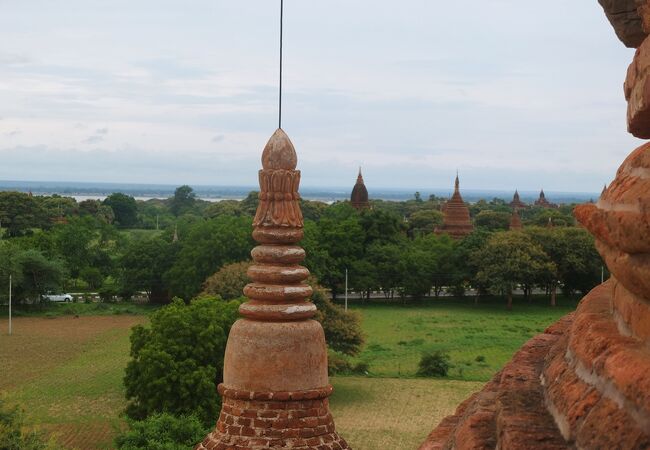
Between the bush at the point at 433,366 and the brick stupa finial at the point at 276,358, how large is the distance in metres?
28.4

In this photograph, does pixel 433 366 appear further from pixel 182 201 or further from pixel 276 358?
pixel 182 201

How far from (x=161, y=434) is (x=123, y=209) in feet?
325

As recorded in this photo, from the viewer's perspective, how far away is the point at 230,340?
25.3ft

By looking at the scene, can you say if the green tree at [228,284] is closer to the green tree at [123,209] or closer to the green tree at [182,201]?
the green tree at [123,209]

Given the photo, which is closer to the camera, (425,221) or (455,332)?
(455,332)

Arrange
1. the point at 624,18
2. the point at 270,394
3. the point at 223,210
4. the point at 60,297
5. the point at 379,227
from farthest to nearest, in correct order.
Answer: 1. the point at 223,210
2. the point at 379,227
3. the point at 60,297
4. the point at 270,394
5. the point at 624,18

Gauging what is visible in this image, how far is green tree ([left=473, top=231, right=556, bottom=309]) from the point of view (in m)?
53.4

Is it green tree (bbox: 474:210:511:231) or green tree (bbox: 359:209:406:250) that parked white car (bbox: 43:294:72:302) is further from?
green tree (bbox: 474:210:511:231)

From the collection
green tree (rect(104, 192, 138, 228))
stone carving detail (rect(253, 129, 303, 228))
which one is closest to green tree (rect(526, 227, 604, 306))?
stone carving detail (rect(253, 129, 303, 228))

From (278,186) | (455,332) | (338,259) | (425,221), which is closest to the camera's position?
(278,186)

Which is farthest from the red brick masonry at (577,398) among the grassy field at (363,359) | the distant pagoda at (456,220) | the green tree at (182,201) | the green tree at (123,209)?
the green tree at (182,201)

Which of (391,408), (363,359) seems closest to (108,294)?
(363,359)

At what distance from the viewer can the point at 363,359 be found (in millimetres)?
38531

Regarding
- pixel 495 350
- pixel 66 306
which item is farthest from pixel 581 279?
pixel 66 306
